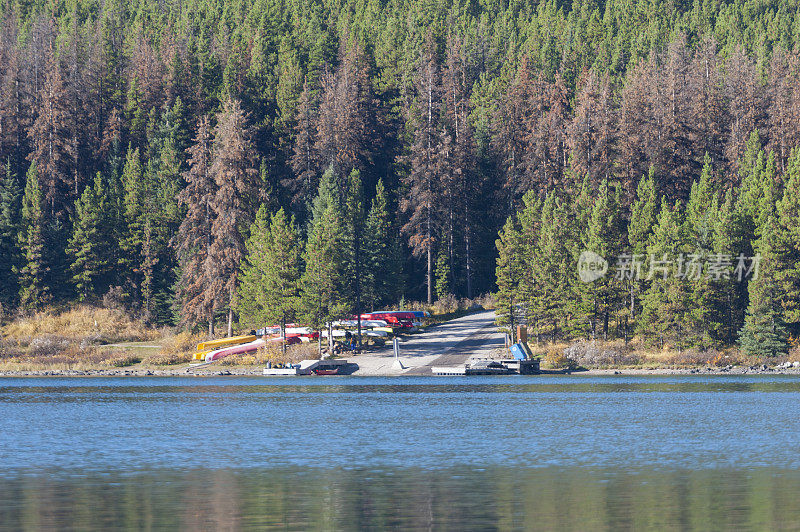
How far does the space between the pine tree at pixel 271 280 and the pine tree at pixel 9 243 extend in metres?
30.1

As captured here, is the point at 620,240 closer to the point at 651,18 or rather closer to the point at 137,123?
the point at 137,123

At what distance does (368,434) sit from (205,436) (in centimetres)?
738

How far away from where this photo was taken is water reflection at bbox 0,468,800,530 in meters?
24.5

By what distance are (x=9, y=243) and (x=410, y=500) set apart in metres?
86.2

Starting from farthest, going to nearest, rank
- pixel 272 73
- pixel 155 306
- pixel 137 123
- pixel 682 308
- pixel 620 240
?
pixel 272 73, pixel 137 123, pixel 155 306, pixel 620 240, pixel 682 308

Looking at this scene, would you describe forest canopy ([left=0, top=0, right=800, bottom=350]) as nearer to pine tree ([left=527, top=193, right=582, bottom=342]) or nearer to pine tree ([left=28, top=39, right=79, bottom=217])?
pine tree ([left=28, top=39, right=79, bottom=217])

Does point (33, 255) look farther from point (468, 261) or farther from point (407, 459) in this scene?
point (407, 459)

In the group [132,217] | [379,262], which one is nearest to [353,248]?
[379,262]

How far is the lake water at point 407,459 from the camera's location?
83.9ft

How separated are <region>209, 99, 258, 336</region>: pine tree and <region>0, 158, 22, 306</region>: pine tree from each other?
22752 millimetres

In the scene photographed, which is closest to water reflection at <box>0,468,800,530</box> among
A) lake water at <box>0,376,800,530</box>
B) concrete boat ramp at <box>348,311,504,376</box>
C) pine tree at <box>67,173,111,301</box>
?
lake water at <box>0,376,800,530</box>

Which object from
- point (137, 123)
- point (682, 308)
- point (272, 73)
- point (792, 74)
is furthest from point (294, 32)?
point (682, 308)

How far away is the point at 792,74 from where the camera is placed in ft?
381

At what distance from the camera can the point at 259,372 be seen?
84.7 m
